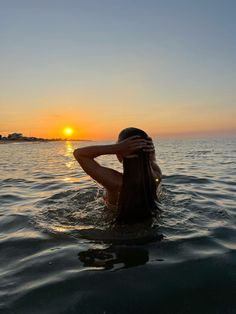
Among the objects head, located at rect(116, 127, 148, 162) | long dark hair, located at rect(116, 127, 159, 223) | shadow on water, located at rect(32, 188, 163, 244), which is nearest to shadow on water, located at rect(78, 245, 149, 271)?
shadow on water, located at rect(32, 188, 163, 244)

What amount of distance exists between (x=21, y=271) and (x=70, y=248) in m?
0.83

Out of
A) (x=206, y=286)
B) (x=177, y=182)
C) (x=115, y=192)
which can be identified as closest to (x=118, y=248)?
(x=115, y=192)

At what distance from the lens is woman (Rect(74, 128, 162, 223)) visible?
4.38 meters

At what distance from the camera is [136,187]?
457 centimetres

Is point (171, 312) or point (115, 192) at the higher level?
point (115, 192)

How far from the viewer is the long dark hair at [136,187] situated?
4.47 metres

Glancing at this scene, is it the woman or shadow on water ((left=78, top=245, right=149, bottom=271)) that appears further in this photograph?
the woman

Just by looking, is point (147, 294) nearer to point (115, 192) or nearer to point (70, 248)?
point (70, 248)

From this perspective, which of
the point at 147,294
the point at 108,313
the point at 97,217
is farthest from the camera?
the point at 97,217

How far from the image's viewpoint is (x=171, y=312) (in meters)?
2.90

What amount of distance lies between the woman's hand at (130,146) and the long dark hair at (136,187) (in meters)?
0.08

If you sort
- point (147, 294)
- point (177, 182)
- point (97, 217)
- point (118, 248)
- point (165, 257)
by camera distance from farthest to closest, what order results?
point (177, 182) < point (97, 217) < point (118, 248) < point (165, 257) < point (147, 294)

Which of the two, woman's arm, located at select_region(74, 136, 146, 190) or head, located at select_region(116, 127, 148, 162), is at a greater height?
head, located at select_region(116, 127, 148, 162)

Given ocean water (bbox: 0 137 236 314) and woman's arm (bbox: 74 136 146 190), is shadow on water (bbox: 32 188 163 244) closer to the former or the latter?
ocean water (bbox: 0 137 236 314)
